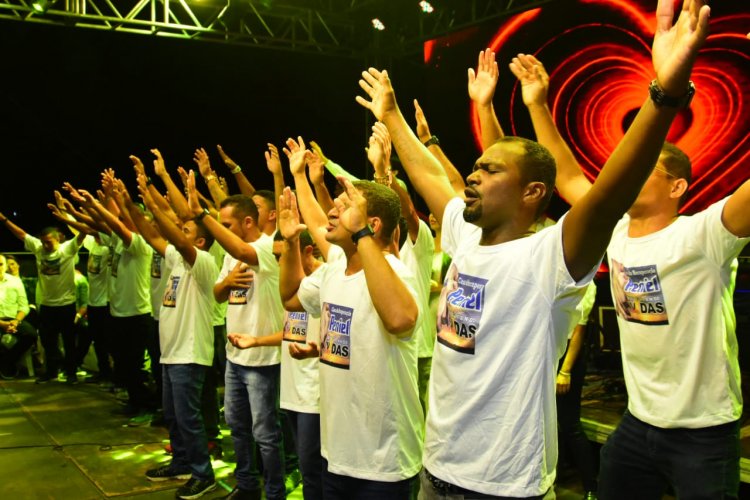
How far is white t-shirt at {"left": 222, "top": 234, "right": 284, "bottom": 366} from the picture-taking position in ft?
15.0

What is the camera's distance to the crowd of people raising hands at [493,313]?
2.03 m

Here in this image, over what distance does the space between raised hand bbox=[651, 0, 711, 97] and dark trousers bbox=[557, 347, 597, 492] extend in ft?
10.9

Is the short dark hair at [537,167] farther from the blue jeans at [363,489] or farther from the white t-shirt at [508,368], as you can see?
the blue jeans at [363,489]

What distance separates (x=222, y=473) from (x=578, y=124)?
216 inches

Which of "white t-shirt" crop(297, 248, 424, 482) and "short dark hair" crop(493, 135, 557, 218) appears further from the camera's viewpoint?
"white t-shirt" crop(297, 248, 424, 482)

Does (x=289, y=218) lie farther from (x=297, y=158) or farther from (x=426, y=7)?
(x=426, y=7)

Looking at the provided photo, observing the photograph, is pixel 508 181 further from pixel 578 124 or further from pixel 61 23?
pixel 61 23

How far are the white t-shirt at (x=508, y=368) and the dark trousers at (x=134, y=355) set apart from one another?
5.82 meters

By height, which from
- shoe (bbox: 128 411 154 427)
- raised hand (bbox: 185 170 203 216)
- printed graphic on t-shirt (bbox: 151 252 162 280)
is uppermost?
raised hand (bbox: 185 170 203 216)

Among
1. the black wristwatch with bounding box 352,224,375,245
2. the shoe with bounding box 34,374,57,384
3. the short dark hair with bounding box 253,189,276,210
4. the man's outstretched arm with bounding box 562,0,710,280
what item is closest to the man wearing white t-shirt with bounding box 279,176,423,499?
the black wristwatch with bounding box 352,224,375,245

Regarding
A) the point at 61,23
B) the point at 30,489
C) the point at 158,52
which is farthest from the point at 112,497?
the point at 158,52

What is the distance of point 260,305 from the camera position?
15.1 feet

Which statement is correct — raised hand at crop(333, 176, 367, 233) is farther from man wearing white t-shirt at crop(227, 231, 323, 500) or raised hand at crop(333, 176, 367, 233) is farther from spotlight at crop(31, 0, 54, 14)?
spotlight at crop(31, 0, 54, 14)

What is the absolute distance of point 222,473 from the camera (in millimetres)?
5465
